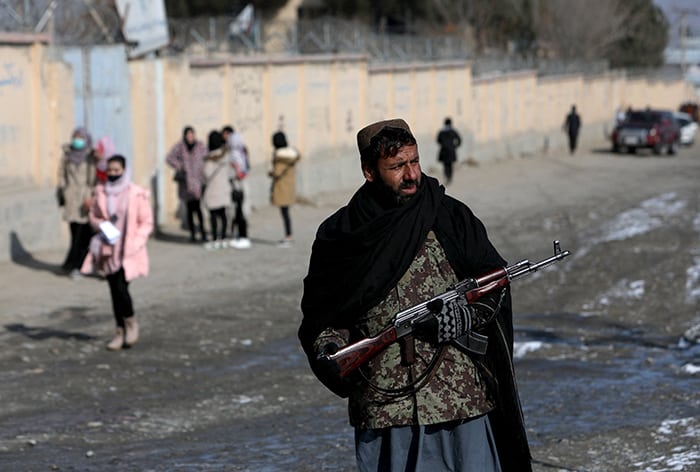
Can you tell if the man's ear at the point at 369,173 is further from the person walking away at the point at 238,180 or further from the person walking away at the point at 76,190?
the person walking away at the point at 238,180

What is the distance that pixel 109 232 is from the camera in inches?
396

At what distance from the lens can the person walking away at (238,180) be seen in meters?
17.2

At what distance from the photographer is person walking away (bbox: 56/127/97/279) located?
47.9 feet

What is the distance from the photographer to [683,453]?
23.0ft

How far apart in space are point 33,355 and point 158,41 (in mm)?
9452

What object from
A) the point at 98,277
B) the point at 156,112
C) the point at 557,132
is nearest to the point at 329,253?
the point at 98,277

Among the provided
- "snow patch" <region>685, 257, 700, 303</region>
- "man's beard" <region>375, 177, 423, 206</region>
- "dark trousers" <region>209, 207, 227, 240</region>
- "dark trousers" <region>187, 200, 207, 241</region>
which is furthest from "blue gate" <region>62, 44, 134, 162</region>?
"man's beard" <region>375, 177, 423, 206</region>

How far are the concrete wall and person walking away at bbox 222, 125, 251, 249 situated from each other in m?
1.96

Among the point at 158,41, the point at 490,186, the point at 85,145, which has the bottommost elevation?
the point at 490,186

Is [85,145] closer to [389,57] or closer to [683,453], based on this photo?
[683,453]

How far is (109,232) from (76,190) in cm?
474

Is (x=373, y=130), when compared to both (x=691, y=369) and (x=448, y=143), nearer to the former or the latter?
(x=691, y=369)

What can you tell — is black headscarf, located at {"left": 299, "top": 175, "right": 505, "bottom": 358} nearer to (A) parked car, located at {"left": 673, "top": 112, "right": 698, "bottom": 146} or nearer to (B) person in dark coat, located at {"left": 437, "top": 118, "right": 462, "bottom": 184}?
(B) person in dark coat, located at {"left": 437, "top": 118, "right": 462, "bottom": 184}

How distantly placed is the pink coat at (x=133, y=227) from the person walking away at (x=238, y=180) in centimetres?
677
